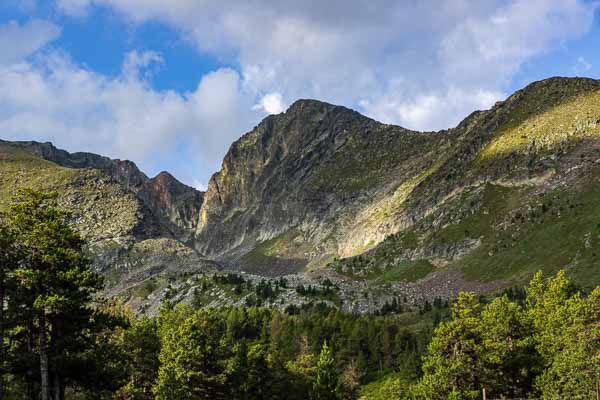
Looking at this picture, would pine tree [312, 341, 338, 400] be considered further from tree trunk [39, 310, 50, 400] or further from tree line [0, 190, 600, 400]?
tree trunk [39, 310, 50, 400]

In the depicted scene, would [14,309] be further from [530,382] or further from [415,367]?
[415,367]

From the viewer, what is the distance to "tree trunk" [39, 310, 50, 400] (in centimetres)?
3706

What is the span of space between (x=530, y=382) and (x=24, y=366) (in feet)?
171

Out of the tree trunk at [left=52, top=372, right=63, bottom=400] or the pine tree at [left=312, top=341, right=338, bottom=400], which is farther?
the pine tree at [left=312, top=341, right=338, bottom=400]

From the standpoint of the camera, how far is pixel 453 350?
57406mm

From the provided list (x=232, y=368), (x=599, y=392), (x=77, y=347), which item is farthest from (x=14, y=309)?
(x=599, y=392)

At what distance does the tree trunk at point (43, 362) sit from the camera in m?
37.1

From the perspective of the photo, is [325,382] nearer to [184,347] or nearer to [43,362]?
[184,347]

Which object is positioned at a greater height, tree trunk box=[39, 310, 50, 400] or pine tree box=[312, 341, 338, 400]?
tree trunk box=[39, 310, 50, 400]

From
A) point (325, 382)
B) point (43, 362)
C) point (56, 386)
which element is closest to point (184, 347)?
point (56, 386)

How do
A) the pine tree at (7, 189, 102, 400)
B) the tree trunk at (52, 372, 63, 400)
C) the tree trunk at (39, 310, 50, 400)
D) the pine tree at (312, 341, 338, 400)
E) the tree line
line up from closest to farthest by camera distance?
1. the tree trunk at (39, 310, 50, 400)
2. the pine tree at (7, 189, 102, 400)
3. the tree line
4. the tree trunk at (52, 372, 63, 400)
5. the pine tree at (312, 341, 338, 400)

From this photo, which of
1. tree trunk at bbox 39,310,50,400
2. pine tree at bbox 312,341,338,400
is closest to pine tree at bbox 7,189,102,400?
tree trunk at bbox 39,310,50,400

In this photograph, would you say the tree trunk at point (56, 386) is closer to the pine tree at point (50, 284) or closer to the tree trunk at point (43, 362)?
the pine tree at point (50, 284)

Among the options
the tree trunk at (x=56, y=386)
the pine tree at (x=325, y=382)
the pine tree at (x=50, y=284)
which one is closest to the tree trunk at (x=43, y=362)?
the pine tree at (x=50, y=284)
